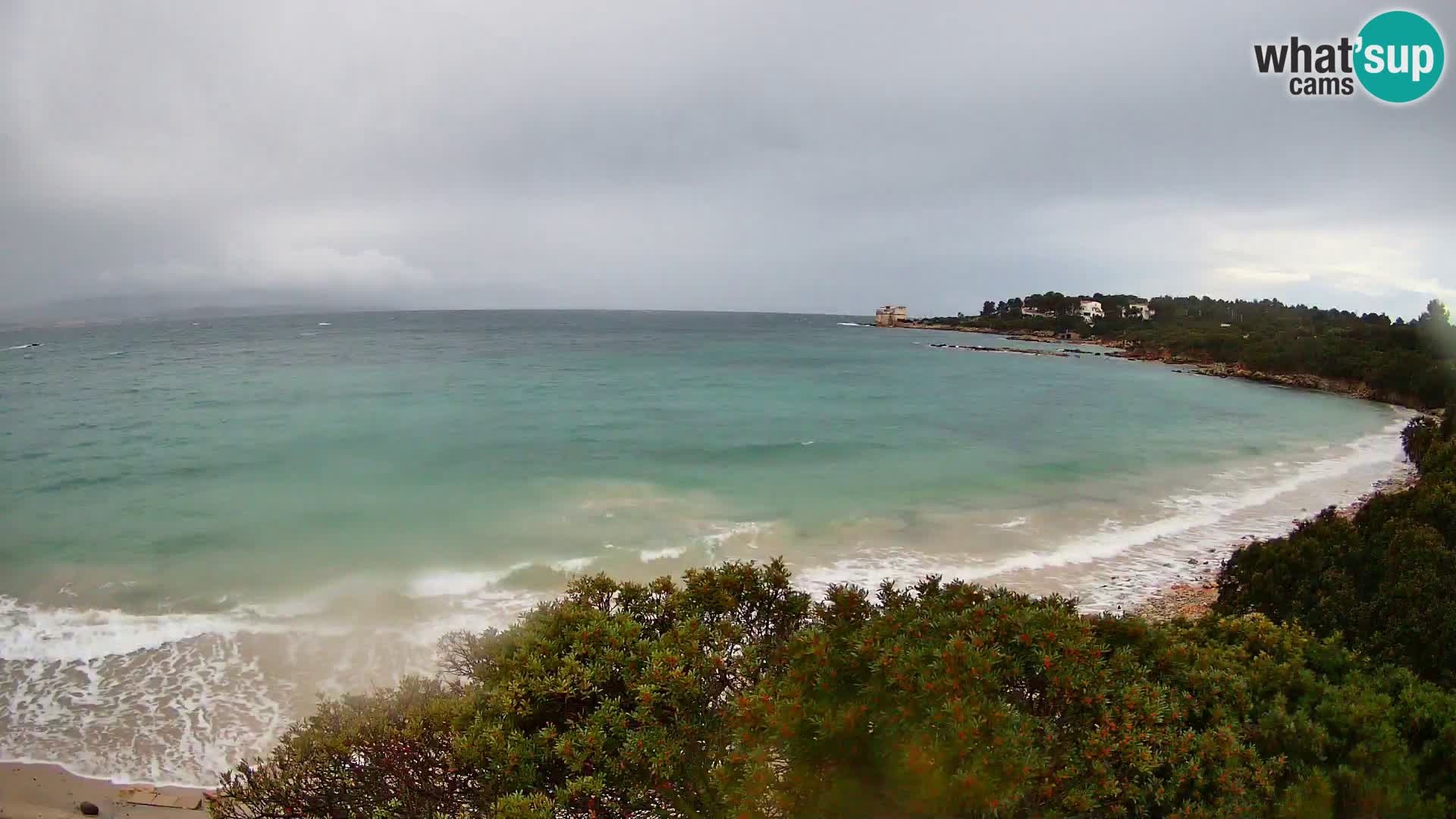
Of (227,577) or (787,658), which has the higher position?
(787,658)

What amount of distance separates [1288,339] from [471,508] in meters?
68.4

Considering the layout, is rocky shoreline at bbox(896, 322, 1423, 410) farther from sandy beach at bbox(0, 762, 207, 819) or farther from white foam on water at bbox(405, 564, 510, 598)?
sandy beach at bbox(0, 762, 207, 819)

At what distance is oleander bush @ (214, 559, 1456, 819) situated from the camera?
10.6 ft

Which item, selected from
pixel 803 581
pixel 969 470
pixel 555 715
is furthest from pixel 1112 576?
pixel 555 715

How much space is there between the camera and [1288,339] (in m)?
56.1

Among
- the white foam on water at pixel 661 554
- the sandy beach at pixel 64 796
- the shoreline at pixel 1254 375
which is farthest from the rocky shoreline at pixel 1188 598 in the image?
the shoreline at pixel 1254 375

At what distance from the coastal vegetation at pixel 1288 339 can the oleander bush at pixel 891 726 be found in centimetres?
3887

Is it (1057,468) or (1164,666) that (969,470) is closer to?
(1057,468)

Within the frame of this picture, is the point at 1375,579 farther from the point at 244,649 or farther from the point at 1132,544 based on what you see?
the point at 244,649

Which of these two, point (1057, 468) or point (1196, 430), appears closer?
point (1057, 468)

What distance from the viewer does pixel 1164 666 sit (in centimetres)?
396

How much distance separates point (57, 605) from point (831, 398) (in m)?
31.7

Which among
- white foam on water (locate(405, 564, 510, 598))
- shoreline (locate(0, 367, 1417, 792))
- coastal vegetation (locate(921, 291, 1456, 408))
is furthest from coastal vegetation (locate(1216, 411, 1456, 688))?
coastal vegetation (locate(921, 291, 1456, 408))

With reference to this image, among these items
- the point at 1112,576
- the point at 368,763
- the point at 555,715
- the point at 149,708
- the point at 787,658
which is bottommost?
the point at 149,708
